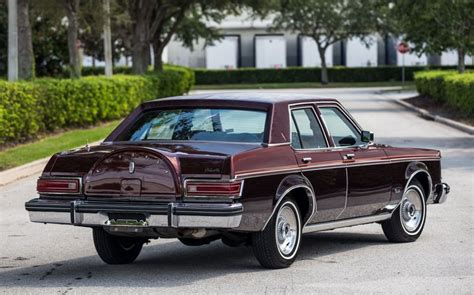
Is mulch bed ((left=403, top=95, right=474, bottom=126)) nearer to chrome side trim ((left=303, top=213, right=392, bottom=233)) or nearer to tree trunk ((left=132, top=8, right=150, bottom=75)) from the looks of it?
tree trunk ((left=132, top=8, right=150, bottom=75))

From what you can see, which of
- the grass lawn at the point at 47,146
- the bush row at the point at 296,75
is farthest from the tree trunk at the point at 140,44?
the bush row at the point at 296,75

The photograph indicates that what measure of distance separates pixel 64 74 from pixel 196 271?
52129 mm

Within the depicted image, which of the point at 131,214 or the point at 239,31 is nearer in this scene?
the point at 131,214

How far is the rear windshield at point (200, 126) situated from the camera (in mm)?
10195

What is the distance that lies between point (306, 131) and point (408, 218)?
1.91 m

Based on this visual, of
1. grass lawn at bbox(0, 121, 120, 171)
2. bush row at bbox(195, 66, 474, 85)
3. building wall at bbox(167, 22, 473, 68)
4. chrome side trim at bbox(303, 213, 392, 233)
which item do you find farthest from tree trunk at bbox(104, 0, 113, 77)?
building wall at bbox(167, 22, 473, 68)

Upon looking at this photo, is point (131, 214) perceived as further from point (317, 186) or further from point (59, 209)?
point (317, 186)

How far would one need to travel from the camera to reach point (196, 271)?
391 inches

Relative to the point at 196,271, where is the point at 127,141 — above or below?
above

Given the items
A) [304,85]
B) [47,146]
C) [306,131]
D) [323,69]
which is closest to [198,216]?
[306,131]

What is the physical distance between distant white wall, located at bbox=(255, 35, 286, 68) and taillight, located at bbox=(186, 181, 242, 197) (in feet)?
262

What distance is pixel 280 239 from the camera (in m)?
9.90

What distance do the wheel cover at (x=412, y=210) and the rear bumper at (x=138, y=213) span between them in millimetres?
3162

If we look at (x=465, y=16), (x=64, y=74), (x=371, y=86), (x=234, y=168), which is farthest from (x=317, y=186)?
(x=371, y=86)
